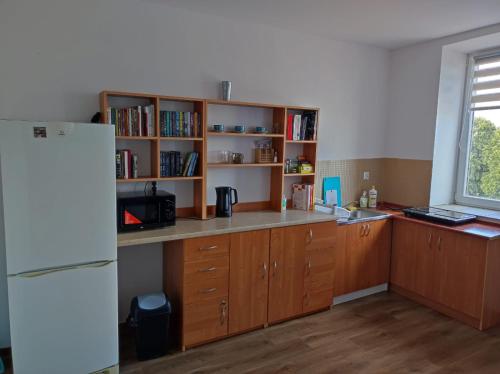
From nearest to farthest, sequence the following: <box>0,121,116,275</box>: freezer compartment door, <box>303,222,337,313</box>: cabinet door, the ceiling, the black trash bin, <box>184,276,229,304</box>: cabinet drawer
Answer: <box>0,121,116,275</box>: freezer compartment door < the black trash bin < <box>184,276,229,304</box>: cabinet drawer < the ceiling < <box>303,222,337,313</box>: cabinet door

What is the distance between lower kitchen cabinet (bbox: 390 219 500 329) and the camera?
3176 millimetres

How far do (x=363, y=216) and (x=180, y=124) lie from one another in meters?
2.19

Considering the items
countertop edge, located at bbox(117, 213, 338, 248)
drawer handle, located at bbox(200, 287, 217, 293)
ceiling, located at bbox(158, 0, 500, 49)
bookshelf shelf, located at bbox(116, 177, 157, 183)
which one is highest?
ceiling, located at bbox(158, 0, 500, 49)

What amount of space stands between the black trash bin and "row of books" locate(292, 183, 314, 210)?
1.59 m

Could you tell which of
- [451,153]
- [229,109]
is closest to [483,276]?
[451,153]

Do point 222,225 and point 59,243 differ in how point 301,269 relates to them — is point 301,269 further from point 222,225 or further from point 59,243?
→ point 59,243

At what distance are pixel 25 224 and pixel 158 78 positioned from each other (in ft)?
4.98

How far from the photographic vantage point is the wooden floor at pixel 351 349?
8.70 ft

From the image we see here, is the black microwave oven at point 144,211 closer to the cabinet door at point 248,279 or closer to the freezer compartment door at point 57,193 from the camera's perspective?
the freezer compartment door at point 57,193

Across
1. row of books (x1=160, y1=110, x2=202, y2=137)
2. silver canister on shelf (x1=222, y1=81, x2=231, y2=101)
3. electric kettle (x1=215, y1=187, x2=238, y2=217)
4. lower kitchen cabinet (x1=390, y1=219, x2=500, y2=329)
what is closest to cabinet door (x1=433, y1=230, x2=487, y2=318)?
lower kitchen cabinet (x1=390, y1=219, x2=500, y2=329)

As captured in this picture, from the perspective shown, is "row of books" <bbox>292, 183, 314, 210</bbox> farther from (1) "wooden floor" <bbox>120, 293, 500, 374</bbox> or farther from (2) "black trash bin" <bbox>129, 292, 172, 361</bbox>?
(2) "black trash bin" <bbox>129, 292, 172, 361</bbox>

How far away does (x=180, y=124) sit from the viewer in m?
2.99

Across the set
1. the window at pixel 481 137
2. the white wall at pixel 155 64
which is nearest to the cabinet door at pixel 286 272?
the white wall at pixel 155 64

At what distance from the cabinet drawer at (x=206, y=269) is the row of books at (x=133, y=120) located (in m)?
1.03
